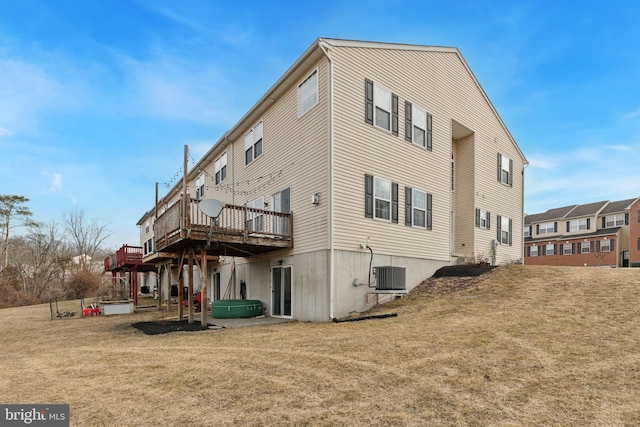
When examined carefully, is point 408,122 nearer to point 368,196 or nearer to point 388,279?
point 368,196

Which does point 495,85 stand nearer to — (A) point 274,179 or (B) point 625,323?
(A) point 274,179

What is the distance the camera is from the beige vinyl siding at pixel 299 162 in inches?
455

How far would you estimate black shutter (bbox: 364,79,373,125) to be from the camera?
40.8 ft

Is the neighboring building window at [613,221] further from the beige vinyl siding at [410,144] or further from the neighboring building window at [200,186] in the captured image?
the neighboring building window at [200,186]

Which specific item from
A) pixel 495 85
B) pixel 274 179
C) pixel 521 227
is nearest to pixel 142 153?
pixel 274 179

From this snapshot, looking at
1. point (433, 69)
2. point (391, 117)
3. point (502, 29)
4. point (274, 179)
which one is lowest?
point (274, 179)

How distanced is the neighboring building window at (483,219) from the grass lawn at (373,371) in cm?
772

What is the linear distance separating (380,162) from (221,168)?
1056 centimetres

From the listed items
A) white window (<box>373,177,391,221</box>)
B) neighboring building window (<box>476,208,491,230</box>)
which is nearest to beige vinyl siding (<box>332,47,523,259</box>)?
white window (<box>373,177,391,221</box>)

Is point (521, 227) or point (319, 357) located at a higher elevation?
point (521, 227)

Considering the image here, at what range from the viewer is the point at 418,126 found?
1448 centimetres

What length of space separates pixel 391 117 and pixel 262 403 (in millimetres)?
11228

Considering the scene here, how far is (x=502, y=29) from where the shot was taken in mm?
15039

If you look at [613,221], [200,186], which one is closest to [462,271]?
[200,186]
